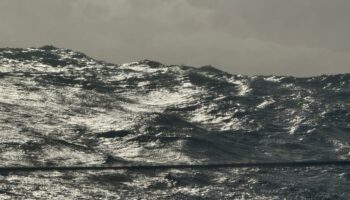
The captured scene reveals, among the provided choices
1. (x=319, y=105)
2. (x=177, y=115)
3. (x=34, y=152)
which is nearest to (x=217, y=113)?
(x=177, y=115)

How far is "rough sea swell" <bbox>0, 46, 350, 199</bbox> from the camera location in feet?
152

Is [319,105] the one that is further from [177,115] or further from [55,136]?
[55,136]

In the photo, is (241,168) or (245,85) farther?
(245,85)

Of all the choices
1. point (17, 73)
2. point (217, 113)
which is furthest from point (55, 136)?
point (17, 73)

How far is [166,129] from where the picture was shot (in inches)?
2534

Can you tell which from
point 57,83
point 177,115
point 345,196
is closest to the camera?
point 345,196

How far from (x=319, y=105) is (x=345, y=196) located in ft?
106

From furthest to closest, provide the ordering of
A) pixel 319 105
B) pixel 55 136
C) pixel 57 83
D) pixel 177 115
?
1. pixel 57 83
2. pixel 319 105
3. pixel 177 115
4. pixel 55 136

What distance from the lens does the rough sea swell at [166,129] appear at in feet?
152

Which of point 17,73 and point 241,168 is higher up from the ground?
point 17,73

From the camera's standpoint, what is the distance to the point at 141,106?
75.9 metres

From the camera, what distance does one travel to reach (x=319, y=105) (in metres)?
77.9

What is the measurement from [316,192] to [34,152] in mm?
18674

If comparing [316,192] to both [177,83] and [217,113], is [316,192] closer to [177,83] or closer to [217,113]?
[217,113]
